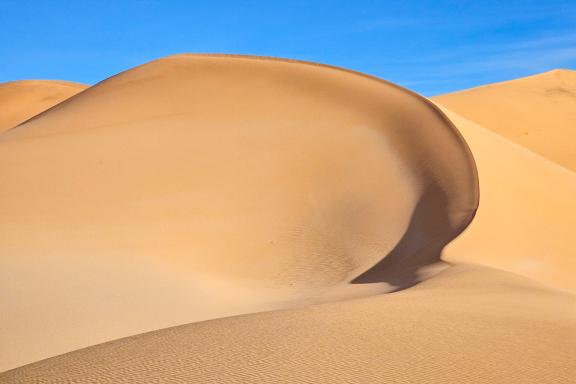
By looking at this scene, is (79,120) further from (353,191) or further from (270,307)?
(270,307)

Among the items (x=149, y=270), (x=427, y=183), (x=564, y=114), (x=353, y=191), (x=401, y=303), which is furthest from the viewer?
(x=564, y=114)

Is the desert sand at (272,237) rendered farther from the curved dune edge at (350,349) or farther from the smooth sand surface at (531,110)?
the smooth sand surface at (531,110)

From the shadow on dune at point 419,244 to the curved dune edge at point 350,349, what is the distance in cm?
365

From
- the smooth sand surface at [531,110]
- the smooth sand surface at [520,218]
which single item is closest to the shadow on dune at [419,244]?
the smooth sand surface at [520,218]

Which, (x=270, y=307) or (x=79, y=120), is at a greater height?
(x=79, y=120)

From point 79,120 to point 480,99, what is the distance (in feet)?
74.9

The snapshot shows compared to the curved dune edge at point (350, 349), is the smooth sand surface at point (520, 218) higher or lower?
higher

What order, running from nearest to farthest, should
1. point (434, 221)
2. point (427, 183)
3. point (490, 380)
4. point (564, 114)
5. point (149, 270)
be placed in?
point (490, 380), point (149, 270), point (434, 221), point (427, 183), point (564, 114)

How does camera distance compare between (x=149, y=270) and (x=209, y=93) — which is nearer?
(x=149, y=270)

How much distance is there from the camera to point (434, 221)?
488 inches

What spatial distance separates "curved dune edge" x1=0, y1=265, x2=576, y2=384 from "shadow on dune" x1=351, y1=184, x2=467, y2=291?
3.65 meters

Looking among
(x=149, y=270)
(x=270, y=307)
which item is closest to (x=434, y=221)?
(x=270, y=307)

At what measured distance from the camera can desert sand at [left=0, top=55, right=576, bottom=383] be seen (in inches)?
175

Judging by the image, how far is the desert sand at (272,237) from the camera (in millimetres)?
4453
